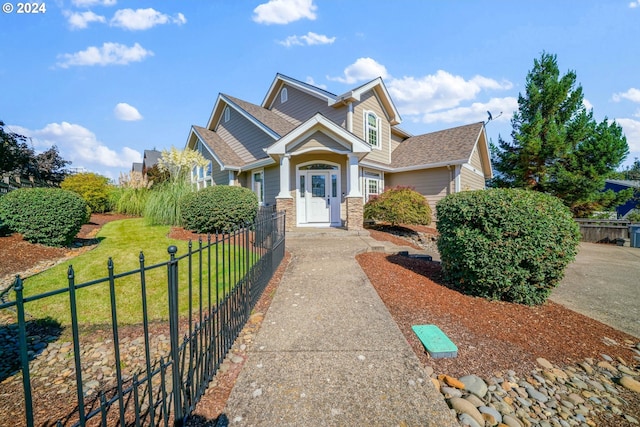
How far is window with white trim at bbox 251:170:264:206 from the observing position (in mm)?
14398

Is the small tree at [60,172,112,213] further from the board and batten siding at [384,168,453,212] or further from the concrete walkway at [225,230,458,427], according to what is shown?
the board and batten siding at [384,168,453,212]

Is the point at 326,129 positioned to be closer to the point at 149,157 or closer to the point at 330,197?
the point at 330,197

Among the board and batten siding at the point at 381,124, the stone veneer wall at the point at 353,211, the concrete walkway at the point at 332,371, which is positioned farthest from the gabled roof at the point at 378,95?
the concrete walkway at the point at 332,371

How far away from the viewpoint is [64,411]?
2.63 meters

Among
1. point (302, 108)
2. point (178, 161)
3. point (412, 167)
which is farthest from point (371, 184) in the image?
point (178, 161)

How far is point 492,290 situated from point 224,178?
47.0 ft

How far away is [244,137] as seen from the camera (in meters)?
15.8

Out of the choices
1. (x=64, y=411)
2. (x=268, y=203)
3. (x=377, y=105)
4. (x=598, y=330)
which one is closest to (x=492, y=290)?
(x=598, y=330)

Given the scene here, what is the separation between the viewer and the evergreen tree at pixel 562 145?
15094mm

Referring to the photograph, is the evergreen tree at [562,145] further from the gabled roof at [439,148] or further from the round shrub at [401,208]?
the round shrub at [401,208]

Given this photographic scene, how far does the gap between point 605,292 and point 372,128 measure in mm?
11787

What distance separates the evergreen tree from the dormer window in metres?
8.18

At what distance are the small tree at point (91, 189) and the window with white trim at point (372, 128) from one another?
14398 millimetres

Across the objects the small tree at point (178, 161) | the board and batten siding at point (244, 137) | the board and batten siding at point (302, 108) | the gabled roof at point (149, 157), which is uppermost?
the gabled roof at point (149, 157)
